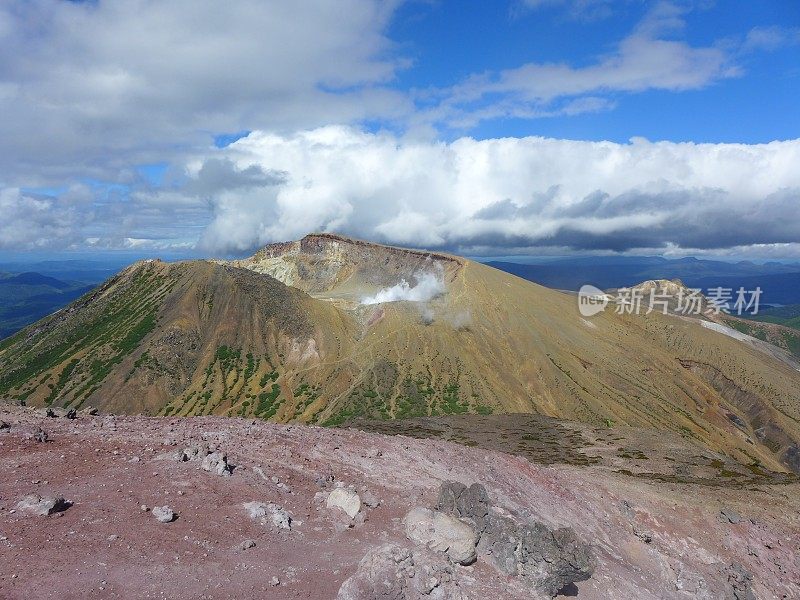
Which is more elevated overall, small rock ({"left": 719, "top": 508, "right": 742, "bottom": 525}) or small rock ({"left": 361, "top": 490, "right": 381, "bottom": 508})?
small rock ({"left": 361, "top": 490, "right": 381, "bottom": 508})

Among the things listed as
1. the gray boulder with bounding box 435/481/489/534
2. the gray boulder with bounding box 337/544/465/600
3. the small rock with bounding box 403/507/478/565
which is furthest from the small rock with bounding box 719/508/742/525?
the gray boulder with bounding box 337/544/465/600

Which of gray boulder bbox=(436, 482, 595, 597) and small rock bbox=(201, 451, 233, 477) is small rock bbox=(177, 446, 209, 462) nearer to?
small rock bbox=(201, 451, 233, 477)

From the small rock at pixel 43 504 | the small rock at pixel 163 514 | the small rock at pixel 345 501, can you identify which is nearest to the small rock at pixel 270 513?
the small rock at pixel 345 501

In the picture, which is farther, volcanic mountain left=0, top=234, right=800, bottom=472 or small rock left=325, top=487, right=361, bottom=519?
volcanic mountain left=0, top=234, right=800, bottom=472

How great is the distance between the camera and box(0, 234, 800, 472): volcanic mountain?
5714 inches

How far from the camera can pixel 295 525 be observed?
2220 cm

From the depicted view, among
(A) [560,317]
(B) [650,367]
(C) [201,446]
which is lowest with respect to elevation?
(B) [650,367]

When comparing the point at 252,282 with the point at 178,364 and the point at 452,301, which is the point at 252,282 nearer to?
the point at 178,364

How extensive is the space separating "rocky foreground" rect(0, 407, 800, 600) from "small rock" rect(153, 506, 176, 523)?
97mm

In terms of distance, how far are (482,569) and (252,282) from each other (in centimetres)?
17884

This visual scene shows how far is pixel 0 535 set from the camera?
1658 centimetres

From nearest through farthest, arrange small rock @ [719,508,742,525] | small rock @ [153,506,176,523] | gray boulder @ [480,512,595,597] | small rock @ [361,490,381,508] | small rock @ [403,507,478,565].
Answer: small rock @ [153,506,176,523] → small rock @ [403,507,478,565] → gray boulder @ [480,512,595,597] → small rock @ [361,490,381,508] → small rock @ [719,508,742,525]

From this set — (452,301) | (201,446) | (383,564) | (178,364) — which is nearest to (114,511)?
(201,446)

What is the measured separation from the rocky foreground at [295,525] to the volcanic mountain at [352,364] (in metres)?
101
